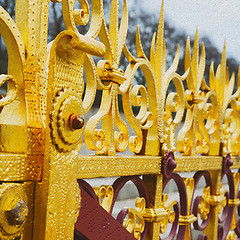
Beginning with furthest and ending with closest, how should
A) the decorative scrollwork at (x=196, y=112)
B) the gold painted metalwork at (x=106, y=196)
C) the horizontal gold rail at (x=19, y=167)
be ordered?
the decorative scrollwork at (x=196, y=112) → the gold painted metalwork at (x=106, y=196) → the horizontal gold rail at (x=19, y=167)

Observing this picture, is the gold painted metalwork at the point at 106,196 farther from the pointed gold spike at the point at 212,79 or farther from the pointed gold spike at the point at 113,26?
the pointed gold spike at the point at 212,79

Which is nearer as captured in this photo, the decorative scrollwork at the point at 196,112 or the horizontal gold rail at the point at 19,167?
the horizontal gold rail at the point at 19,167

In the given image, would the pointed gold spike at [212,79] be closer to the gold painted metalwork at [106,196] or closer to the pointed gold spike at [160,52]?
the pointed gold spike at [160,52]

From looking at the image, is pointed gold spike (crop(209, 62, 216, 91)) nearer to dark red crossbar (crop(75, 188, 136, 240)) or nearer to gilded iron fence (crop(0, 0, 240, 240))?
gilded iron fence (crop(0, 0, 240, 240))

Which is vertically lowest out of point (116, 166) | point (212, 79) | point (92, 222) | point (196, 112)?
point (92, 222)

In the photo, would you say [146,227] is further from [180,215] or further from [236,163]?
[236,163]

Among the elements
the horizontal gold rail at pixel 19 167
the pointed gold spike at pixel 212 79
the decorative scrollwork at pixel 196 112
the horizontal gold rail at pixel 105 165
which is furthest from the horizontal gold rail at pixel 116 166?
the pointed gold spike at pixel 212 79

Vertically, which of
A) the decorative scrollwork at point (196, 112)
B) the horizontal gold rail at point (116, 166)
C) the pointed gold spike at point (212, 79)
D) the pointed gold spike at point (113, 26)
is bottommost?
the horizontal gold rail at point (116, 166)

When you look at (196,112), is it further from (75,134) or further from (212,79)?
(75,134)

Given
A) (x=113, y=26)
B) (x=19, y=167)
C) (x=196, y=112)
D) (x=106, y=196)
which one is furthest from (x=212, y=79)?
(x=19, y=167)

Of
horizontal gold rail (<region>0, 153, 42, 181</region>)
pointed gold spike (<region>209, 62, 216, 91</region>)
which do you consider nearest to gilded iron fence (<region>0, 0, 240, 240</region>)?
horizontal gold rail (<region>0, 153, 42, 181</region>)

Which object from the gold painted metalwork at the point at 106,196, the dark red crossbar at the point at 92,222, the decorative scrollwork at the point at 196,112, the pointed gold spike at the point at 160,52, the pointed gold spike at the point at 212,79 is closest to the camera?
the dark red crossbar at the point at 92,222

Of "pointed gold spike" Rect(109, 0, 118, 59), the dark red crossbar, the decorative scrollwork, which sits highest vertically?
"pointed gold spike" Rect(109, 0, 118, 59)

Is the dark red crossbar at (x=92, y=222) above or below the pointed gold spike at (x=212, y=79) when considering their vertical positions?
below
